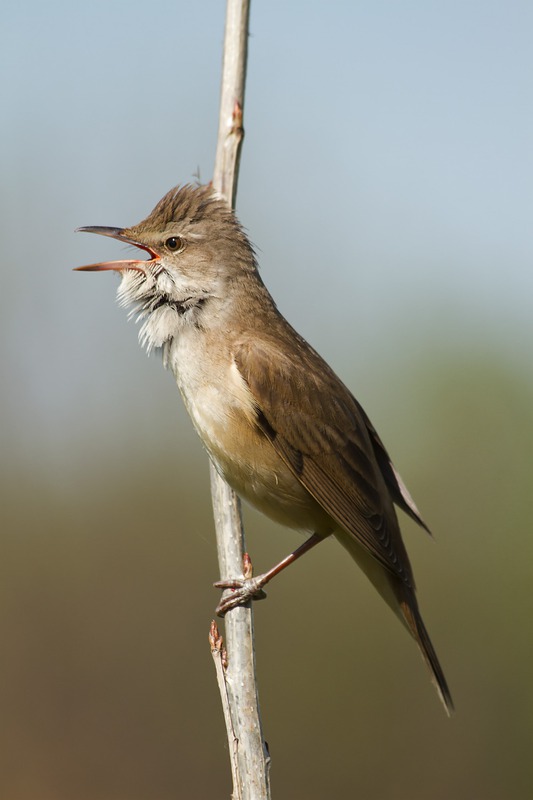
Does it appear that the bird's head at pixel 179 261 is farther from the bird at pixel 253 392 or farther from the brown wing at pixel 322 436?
the brown wing at pixel 322 436

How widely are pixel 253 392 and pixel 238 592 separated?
31.2 inches

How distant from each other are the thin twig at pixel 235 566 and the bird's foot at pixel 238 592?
0.03 m

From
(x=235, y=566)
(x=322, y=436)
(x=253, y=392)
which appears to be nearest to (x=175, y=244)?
(x=253, y=392)

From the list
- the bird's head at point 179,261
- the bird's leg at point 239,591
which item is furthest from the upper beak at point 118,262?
the bird's leg at point 239,591

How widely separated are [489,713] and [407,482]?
66.7 inches

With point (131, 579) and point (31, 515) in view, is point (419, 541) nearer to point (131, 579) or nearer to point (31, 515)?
point (131, 579)

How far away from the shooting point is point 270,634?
662cm

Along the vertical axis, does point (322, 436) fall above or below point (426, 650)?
above

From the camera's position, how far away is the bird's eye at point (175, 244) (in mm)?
4172

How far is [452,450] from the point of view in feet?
23.8

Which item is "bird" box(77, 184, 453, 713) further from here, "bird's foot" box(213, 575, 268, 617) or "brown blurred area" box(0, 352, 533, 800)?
"brown blurred area" box(0, 352, 533, 800)

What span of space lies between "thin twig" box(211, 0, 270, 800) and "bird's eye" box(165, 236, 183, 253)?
274mm

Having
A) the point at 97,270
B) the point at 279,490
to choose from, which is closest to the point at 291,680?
the point at 279,490

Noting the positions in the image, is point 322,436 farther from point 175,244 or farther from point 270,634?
point 270,634
